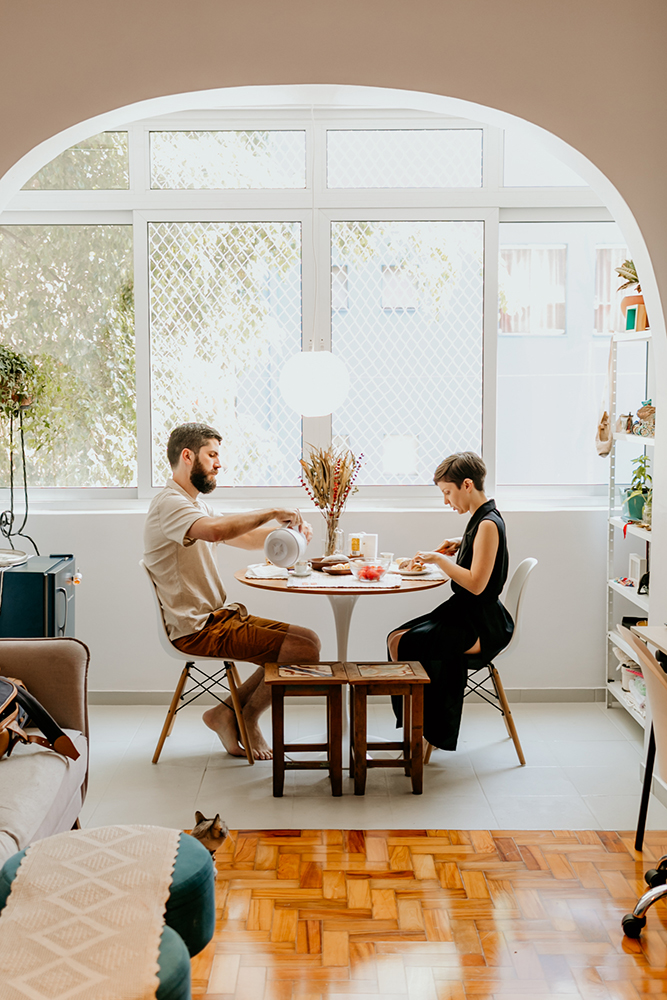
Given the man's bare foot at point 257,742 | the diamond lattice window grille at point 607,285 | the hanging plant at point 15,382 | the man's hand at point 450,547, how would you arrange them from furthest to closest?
the diamond lattice window grille at point 607,285 < the man's hand at point 450,547 < the hanging plant at point 15,382 < the man's bare foot at point 257,742

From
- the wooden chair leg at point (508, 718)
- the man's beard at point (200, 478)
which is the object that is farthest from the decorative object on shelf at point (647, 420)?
the man's beard at point (200, 478)

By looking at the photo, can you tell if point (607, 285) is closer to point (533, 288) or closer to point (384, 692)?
point (533, 288)

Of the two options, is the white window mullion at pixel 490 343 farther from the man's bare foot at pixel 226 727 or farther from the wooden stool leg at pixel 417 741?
the man's bare foot at pixel 226 727

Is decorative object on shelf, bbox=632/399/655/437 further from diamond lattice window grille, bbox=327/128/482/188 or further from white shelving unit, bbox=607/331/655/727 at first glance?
diamond lattice window grille, bbox=327/128/482/188

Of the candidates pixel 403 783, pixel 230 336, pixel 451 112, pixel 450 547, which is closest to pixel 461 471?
pixel 450 547

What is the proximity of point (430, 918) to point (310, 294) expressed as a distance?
10.4ft

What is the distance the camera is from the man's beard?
392 centimetres

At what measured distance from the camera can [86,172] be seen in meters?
4.71

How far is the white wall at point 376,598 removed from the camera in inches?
183

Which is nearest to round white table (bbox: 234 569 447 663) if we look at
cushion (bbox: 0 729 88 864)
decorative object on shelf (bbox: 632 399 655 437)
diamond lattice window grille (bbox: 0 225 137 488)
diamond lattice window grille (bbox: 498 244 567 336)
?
cushion (bbox: 0 729 88 864)

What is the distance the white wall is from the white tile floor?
1.00 feet

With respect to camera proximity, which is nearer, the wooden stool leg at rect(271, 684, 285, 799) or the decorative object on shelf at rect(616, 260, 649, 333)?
the wooden stool leg at rect(271, 684, 285, 799)

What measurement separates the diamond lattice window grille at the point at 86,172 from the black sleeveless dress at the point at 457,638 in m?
2.65

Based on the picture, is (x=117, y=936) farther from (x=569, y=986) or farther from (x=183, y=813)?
(x=183, y=813)
